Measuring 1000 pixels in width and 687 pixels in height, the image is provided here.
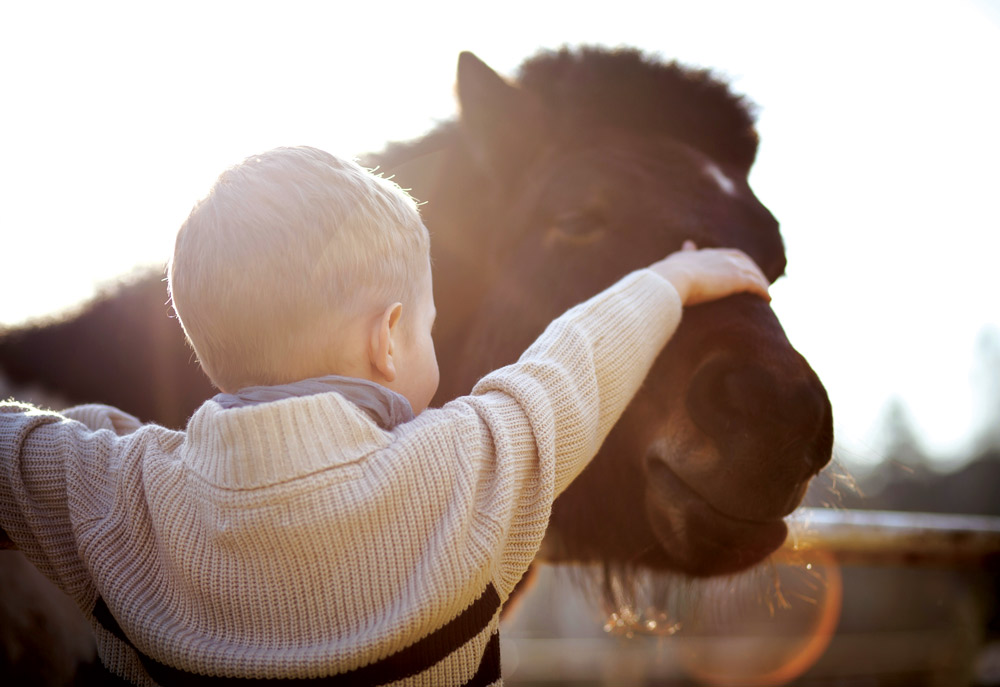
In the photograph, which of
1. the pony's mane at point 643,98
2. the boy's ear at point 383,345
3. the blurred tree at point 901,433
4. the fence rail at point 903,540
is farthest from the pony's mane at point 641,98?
the blurred tree at point 901,433

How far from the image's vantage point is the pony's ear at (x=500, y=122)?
2.02 metres

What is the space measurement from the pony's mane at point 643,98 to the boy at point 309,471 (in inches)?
41.0

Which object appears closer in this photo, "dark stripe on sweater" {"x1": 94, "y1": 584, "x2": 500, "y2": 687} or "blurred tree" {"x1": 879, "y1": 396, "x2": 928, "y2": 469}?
"dark stripe on sweater" {"x1": 94, "y1": 584, "x2": 500, "y2": 687}

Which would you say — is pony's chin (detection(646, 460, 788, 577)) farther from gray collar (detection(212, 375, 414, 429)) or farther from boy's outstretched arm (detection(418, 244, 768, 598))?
gray collar (detection(212, 375, 414, 429))

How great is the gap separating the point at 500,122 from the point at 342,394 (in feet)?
4.34

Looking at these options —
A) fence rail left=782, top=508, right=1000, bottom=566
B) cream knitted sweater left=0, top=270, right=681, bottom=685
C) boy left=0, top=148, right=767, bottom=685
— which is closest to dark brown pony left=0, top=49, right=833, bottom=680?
boy left=0, top=148, right=767, bottom=685

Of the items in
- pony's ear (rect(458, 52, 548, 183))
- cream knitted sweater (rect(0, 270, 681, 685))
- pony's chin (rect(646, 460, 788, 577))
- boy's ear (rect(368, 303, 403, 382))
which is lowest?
pony's chin (rect(646, 460, 788, 577))

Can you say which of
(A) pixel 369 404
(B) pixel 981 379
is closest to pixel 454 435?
(A) pixel 369 404

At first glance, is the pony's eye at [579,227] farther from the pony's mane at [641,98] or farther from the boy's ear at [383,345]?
the boy's ear at [383,345]

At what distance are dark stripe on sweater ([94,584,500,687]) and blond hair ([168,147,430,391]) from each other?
0.43 meters

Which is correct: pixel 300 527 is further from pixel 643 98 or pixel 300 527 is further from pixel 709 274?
pixel 643 98

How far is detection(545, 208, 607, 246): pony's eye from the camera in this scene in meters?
1.78

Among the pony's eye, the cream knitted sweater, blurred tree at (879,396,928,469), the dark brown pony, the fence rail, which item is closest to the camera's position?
the cream knitted sweater

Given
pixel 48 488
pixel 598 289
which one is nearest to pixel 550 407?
pixel 598 289
